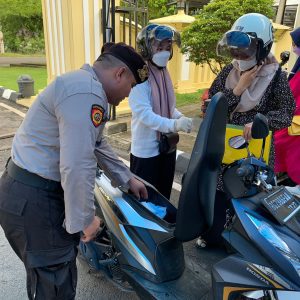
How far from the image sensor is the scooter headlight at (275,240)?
136 centimetres

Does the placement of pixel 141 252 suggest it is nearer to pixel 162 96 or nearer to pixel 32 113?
pixel 32 113

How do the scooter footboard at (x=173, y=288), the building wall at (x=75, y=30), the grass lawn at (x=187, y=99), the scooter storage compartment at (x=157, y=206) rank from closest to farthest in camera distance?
1. the scooter footboard at (x=173, y=288)
2. the scooter storage compartment at (x=157, y=206)
3. the building wall at (x=75, y=30)
4. the grass lawn at (x=187, y=99)

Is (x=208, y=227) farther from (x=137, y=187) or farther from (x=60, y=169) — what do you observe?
(x=60, y=169)

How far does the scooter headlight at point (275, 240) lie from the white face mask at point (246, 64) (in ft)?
3.66

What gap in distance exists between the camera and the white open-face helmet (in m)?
2.10

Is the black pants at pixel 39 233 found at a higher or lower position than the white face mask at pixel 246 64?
lower

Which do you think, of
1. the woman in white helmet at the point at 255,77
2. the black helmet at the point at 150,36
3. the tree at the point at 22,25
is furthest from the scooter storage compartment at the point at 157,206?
the tree at the point at 22,25

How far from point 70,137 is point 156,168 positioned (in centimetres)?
139

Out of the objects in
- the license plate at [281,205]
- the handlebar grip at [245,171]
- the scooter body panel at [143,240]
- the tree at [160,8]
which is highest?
the tree at [160,8]

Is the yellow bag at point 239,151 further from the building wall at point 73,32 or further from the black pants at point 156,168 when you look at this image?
the building wall at point 73,32

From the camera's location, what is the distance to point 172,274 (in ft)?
6.36

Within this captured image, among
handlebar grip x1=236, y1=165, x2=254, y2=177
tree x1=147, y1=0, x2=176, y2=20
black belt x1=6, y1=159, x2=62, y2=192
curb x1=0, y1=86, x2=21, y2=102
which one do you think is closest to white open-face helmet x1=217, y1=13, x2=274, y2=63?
handlebar grip x1=236, y1=165, x2=254, y2=177

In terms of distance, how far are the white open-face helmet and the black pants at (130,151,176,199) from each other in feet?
3.03

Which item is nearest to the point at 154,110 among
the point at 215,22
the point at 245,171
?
the point at 245,171
